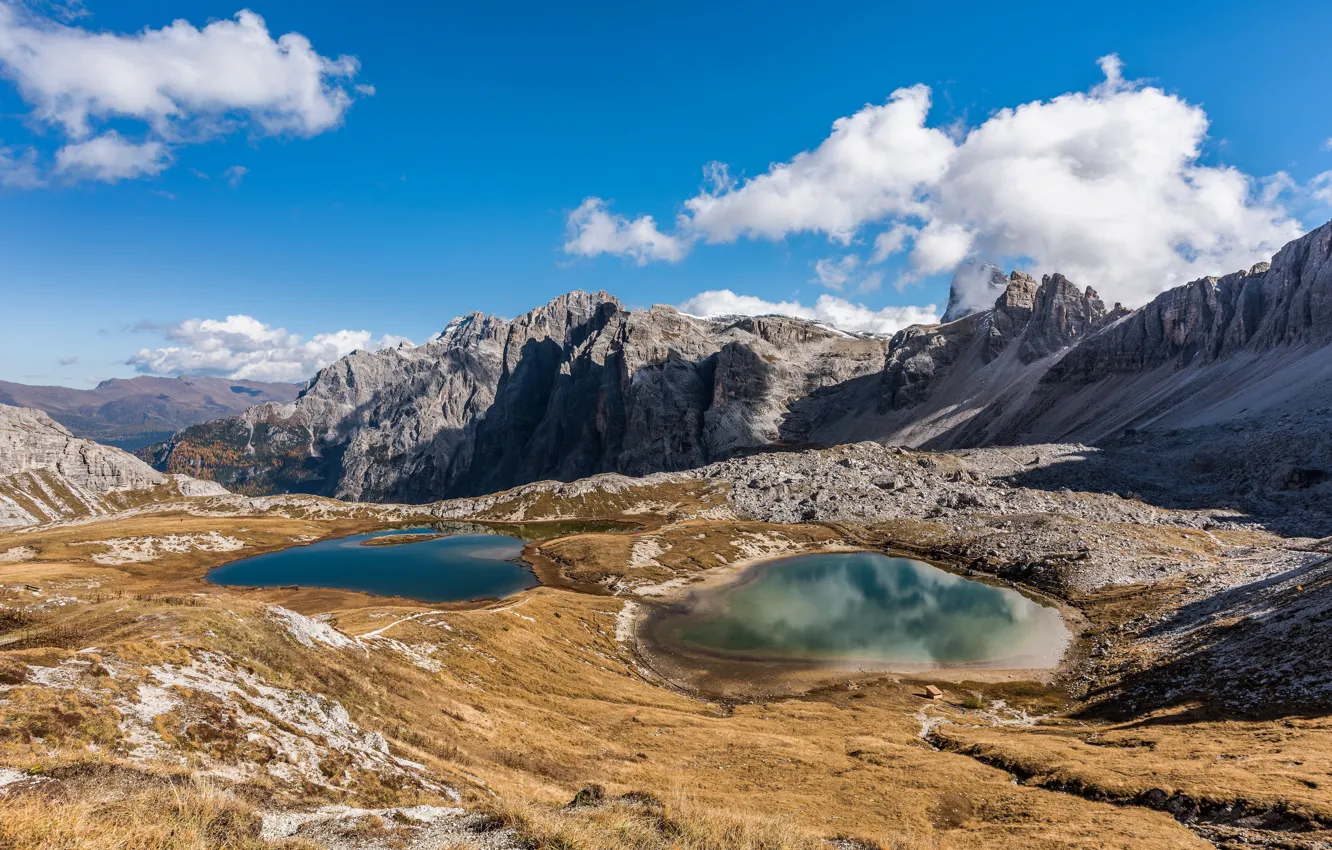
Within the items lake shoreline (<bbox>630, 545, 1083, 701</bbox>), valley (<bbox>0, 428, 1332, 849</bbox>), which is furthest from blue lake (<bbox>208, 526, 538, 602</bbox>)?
lake shoreline (<bbox>630, 545, 1083, 701</bbox>)

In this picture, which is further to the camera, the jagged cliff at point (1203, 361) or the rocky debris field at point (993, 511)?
the jagged cliff at point (1203, 361)

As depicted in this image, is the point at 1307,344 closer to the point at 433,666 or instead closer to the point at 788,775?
the point at 788,775

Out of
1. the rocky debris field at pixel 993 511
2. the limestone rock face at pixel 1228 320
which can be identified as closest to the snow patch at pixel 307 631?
the rocky debris field at pixel 993 511

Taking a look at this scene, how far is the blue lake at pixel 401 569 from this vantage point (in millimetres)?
92500

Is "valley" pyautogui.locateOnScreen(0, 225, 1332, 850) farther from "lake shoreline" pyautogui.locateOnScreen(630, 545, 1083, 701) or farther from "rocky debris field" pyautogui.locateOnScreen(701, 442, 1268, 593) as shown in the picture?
"rocky debris field" pyautogui.locateOnScreen(701, 442, 1268, 593)

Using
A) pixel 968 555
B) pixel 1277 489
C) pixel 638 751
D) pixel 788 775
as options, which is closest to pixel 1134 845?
pixel 788 775

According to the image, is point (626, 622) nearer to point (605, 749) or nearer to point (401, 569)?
point (605, 749)

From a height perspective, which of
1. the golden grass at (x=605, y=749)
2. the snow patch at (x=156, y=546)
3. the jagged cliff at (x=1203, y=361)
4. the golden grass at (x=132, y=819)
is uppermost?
the jagged cliff at (x=1203, y=361)

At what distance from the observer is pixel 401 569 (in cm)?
10681

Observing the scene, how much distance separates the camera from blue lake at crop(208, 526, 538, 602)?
9250 cm

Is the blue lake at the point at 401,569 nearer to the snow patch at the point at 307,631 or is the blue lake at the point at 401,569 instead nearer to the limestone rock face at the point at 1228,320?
the snow patch at the point at 307,631

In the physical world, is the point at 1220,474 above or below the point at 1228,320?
below

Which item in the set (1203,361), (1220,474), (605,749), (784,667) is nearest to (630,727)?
(605,749)

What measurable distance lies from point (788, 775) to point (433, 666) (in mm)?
23295
